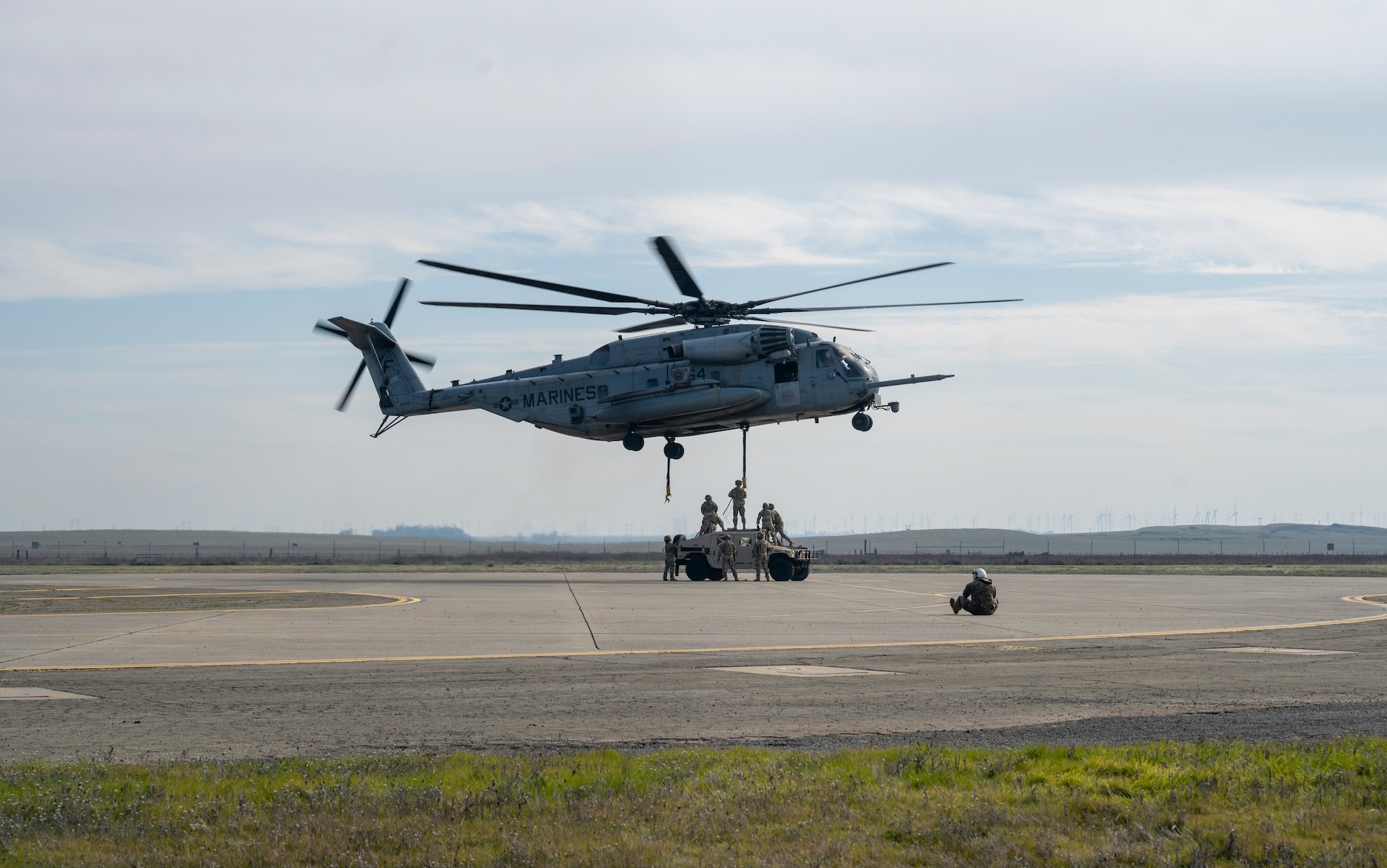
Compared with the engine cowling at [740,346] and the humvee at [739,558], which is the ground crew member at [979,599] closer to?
the humvee at [739,558]

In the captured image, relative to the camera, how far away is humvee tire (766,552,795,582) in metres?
38.3

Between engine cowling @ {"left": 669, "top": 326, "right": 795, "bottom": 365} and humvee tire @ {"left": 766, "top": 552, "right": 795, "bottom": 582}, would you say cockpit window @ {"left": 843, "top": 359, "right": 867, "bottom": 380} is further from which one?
humvee tire @ {"left": 766, "top": 552, "right": 795, "bottom": 582}

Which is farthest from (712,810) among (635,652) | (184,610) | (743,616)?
(184,610)

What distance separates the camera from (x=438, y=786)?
795 cm

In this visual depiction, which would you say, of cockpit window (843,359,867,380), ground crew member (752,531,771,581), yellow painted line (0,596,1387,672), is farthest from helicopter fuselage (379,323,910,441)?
yellow painted line (0,596,1387,672)

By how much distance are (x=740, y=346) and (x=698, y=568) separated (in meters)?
7.41

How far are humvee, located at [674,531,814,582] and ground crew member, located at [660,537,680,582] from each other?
152 mm

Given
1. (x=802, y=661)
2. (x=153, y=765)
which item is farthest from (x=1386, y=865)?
(x=802, y=661)

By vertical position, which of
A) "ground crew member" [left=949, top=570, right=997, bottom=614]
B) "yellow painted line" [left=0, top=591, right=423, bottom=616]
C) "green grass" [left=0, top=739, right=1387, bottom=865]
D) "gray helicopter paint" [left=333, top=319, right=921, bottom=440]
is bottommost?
"yellow painted line" [left=0, top=591, right=423, bottom=616]

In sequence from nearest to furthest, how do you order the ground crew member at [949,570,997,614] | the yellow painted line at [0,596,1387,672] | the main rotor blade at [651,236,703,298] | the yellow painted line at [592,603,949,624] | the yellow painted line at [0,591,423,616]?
the yellow painted line at [0,596,1387,672] < the yellow painted line at [592,603,949,624] < the yellow painted line at [0,591,423,616] < the ground crew member at [949,570,997,614] < the main rotor blade at [651,236,703,298]

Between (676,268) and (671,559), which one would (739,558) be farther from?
(676,268)

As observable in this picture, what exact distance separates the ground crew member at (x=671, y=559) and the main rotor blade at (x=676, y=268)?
320 inches

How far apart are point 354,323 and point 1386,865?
1764 inches

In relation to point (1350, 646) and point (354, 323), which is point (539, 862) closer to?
point (1350, 646)
